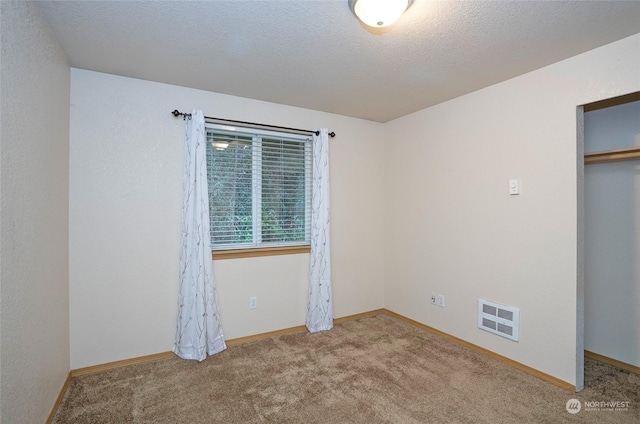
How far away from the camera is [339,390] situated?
7.34ft

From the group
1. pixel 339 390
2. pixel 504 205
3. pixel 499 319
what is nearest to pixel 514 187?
pixel 504 205

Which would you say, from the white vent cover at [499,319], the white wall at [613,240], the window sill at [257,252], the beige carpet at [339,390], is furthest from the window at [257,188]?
the white wall at [613,240]

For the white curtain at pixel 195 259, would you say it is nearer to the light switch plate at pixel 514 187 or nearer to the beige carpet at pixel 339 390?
the beige carpet at pixel 339 390

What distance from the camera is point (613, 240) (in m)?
2.56

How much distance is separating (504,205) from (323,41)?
200 centimetres

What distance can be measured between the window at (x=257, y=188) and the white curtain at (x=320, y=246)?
152mm

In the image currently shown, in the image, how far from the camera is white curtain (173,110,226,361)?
2.69 meters

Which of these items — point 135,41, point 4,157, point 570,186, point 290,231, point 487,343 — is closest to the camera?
point 4,157

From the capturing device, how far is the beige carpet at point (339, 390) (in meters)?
1.96

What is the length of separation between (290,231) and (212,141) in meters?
1.21

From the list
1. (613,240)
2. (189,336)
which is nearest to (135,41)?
(189,336)

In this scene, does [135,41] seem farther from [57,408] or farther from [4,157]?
[57,408]

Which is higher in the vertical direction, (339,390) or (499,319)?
(499,319)

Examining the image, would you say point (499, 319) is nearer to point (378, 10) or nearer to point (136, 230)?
point (378, 10)
